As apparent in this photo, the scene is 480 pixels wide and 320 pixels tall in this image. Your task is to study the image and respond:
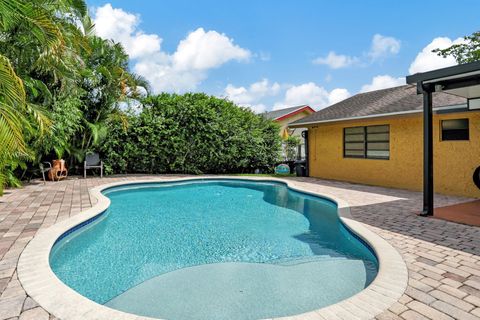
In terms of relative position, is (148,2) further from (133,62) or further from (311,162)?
(311,162)

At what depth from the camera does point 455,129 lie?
30.6 feet

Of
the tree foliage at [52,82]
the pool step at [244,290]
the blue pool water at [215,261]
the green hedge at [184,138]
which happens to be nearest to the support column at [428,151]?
the blue pool water at [215,261]

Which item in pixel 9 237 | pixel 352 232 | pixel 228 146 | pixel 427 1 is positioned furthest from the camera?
pixel 228 146

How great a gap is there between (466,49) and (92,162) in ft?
98.6

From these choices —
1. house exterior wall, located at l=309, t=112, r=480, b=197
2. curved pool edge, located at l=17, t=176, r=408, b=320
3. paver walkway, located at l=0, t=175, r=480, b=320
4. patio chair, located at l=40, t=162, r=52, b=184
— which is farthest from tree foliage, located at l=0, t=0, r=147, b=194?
house exterior wall, located at l=309, t=112, r=480, b=197

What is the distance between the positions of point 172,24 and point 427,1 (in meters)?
12.0

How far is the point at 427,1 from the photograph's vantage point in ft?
44.9

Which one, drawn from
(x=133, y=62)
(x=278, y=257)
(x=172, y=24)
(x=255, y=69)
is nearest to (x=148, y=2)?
(x=172, y=24)

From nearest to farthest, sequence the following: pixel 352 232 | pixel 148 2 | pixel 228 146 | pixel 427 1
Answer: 1. pixel 352 232
2. pixel 148 2
3. pixel 427 1
4. pixel 228 146

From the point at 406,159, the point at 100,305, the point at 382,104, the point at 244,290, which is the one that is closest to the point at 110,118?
the point at 382,104

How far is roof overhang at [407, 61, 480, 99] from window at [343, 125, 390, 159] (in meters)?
5.35

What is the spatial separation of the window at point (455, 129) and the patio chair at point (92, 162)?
1371 centimetres

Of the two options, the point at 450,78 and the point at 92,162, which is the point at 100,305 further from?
the point at 92,162

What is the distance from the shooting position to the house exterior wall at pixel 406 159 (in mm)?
9000
